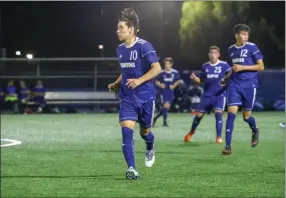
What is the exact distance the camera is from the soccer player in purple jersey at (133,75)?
8125 mm

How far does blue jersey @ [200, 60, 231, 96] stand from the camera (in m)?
14.1

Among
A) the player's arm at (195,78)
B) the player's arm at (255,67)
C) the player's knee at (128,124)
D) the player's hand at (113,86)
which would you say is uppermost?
the player's arm at (255,67)

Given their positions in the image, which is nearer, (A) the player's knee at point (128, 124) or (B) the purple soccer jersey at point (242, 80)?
(A) the player's knee at point (128, 124)

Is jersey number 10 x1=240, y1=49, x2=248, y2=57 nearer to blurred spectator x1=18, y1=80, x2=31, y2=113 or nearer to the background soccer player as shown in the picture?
the background soccer player

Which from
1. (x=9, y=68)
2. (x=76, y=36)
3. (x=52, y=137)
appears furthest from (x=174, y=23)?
(x=52, y=137)

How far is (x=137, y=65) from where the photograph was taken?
27.1ft

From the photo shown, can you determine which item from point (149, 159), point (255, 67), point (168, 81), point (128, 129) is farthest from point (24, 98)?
point (128, 129)

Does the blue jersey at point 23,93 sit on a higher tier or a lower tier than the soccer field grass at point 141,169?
lower

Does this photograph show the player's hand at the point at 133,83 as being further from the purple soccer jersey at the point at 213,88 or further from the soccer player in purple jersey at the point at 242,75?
the purple soccer jersey at the point at 213,88

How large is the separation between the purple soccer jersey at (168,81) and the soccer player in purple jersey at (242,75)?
8.63m

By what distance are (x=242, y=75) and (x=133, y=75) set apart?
3439 millimetres

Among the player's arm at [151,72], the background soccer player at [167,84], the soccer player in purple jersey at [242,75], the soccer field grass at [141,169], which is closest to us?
the soccer field grass at [141,169]

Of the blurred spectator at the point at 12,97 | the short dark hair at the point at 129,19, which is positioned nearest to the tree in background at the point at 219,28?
the blurred spectator at the point at 12,97

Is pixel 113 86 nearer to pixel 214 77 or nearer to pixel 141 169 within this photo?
pixel 141 169
